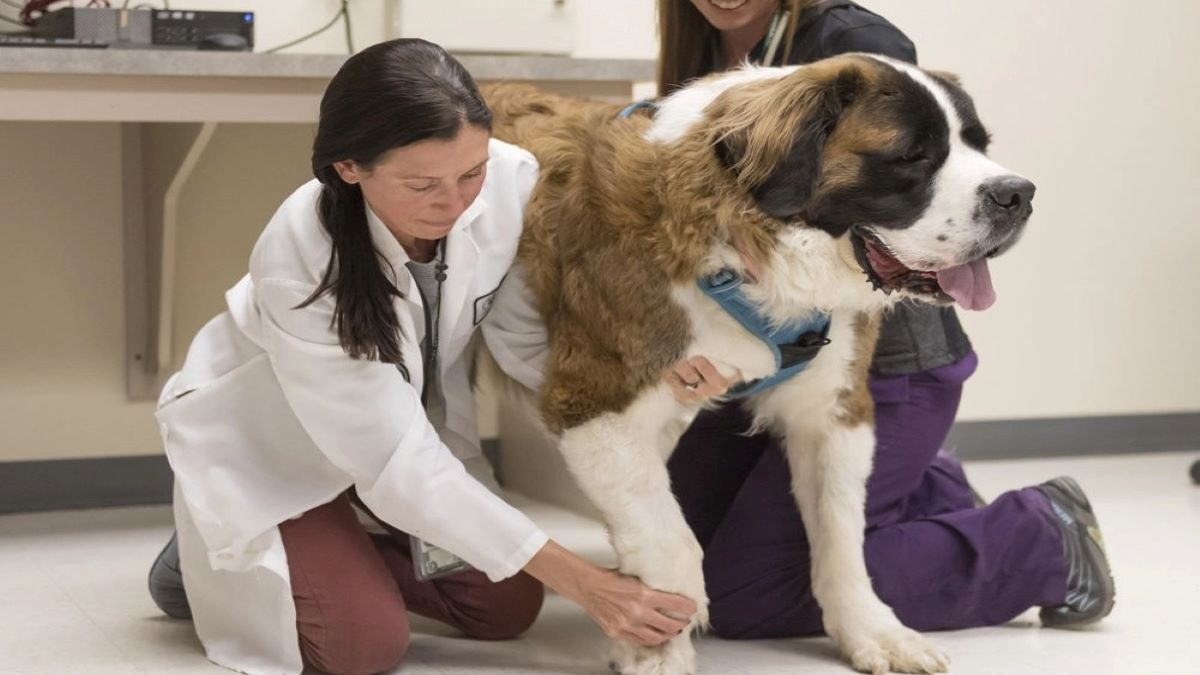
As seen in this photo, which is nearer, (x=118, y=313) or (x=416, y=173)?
(x=416, y=173)

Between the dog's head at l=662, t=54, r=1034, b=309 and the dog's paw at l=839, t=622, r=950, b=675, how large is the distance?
517 mm

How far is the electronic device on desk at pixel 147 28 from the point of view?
292cm

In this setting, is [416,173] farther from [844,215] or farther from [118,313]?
[118,313]

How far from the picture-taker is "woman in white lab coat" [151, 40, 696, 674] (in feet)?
6.35

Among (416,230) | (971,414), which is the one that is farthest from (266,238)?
(971,414)

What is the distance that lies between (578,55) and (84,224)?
126 cm

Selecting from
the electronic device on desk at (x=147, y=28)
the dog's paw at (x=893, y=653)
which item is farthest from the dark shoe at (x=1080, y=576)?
the electronic device on desk at (x=147, y=28)

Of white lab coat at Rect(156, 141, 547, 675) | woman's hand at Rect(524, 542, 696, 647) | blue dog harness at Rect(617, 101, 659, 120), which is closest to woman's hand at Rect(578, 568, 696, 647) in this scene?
woman's hand at Rect(524, 542, 696, 647)

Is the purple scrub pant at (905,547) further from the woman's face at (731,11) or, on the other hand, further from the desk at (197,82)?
the desk at (197,82)

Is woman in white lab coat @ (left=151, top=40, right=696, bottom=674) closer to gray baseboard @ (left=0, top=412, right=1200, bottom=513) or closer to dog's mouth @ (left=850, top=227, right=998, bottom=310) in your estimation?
dog's mouth @ (left=850, top=227, right=998, bottom=310)

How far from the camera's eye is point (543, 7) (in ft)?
11.5

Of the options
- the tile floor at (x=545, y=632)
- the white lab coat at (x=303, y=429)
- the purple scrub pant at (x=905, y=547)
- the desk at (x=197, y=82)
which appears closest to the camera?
the white lab coat at (x=303, y=429)

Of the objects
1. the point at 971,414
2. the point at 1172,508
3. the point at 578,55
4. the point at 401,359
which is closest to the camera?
the point at 401,359

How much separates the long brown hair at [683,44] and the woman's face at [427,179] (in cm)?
69
